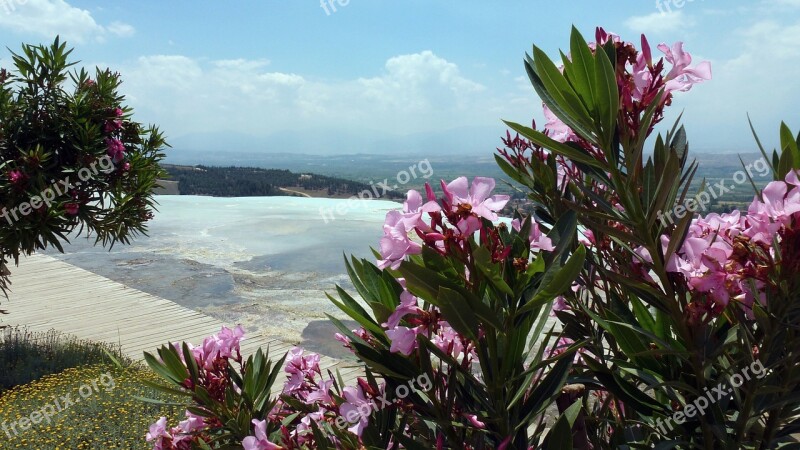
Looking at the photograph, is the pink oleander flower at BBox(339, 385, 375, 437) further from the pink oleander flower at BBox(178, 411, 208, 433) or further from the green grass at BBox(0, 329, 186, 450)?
the green grass at BBox(0, 329, 186, 450)

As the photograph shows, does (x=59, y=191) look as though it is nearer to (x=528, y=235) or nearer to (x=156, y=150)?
(x=156, y=150)

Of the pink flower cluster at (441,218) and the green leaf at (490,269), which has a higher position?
the pink flower cluster at (441,218)

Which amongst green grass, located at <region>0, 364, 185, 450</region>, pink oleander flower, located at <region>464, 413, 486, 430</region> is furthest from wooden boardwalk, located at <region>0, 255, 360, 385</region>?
pink oleander flower, located at <region>464, 413, 486, 430</region>

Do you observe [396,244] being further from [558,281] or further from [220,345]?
[220,345]

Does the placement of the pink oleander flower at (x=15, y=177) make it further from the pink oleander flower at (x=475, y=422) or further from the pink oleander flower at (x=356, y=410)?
the pink oleander flower at (x=475, y=422)

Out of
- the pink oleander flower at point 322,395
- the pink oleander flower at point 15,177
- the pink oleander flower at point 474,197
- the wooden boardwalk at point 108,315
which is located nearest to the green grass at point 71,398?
the wooden boardwalk at point 108,315
